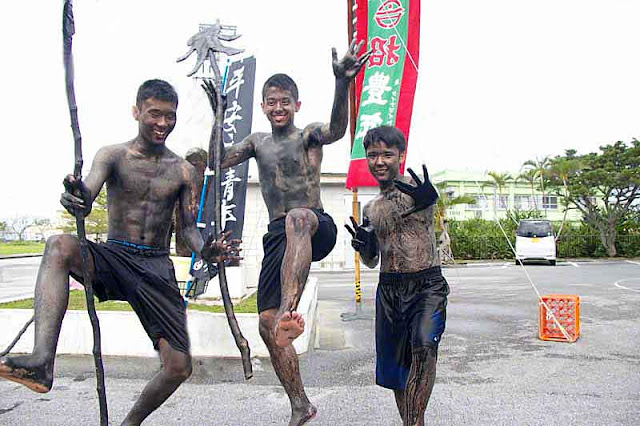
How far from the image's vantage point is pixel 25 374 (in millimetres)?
2494

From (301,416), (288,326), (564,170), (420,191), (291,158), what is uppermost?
(564,170)

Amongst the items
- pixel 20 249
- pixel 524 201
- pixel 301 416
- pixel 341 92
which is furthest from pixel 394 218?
pixel 20 249

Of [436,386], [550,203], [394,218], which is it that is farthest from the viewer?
[550,203]

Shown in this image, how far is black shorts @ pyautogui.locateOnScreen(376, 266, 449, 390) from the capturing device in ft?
10.9

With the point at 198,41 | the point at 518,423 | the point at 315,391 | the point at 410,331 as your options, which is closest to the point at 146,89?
the point at 410,331

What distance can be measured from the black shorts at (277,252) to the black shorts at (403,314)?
45 centimetres

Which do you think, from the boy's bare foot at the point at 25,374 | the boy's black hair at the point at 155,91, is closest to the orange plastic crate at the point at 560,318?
the boy's black hair at the point at 155,91

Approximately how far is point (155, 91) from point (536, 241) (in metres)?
22.0

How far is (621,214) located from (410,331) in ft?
91.2

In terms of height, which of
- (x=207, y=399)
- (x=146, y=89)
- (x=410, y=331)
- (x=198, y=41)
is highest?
(x=198, y=41)

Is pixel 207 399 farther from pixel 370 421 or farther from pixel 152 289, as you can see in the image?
pixel 152 289

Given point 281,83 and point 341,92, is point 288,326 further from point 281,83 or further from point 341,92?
point 281,83

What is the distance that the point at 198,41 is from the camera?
5746 millimetres

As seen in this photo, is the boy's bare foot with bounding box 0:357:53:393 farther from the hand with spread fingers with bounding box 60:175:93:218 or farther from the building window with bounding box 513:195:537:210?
the building window with bounding box 513:195:537:210
